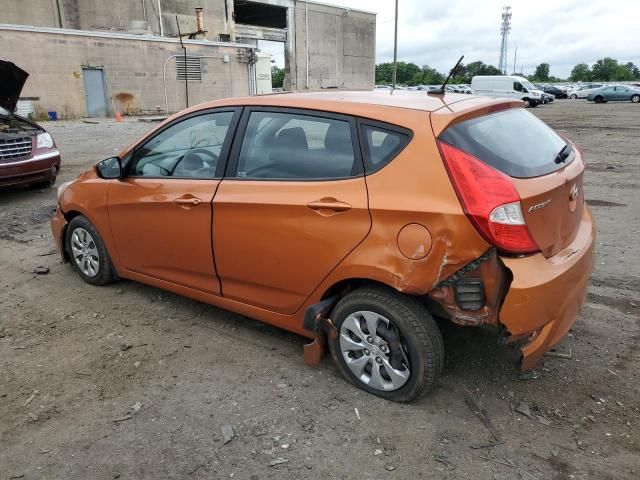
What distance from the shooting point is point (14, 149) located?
7.35 metres

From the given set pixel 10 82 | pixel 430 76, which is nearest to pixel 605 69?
pixel 430 76

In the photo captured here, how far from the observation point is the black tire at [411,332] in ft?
8.78

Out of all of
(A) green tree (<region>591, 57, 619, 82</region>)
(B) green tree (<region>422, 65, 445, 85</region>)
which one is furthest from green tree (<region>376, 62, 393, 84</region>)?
(A) green tree (<region>591, 57, 619, 82</region>)

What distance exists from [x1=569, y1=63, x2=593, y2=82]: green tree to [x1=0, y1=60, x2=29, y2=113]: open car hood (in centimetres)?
10343

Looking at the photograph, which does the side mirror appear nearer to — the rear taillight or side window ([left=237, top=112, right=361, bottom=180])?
side window ([left=237, top=112, right=361, bottom=180])

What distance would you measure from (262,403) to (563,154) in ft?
7.71

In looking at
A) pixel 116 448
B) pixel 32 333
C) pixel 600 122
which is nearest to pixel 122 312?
pixel 32 333

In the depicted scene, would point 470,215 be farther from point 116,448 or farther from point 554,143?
point 116,448

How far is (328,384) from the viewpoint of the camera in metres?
3.07

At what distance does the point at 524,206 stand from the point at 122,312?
3.10m

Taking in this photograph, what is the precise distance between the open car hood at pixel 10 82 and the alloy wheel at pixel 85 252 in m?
4.69

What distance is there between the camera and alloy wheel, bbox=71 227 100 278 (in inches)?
173

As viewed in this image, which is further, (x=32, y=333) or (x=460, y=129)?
(x=32, y=333)

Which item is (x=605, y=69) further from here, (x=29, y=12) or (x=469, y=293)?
(x=469, y=293)
